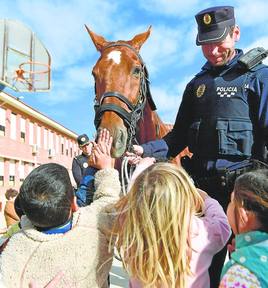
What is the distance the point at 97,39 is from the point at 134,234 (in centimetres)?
329

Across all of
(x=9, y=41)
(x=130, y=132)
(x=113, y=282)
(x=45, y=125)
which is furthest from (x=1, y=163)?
(x=130, y=132)

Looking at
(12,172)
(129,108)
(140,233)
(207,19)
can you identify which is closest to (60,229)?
(140,233)

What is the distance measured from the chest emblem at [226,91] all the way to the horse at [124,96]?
3.72 ft

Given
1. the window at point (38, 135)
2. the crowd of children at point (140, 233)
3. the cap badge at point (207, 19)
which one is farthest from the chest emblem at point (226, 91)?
the window at point (38, 135)

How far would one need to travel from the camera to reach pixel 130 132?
3.60 m

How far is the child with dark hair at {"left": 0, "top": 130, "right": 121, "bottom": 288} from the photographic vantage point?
1.81 m

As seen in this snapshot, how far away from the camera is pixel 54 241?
183 cm

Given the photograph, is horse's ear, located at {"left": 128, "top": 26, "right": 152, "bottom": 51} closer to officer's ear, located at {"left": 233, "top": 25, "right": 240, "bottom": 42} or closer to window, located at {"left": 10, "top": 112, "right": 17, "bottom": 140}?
officer's ear, located at {"left": 233, "top": 25, "right": 240, "bottom": 42}

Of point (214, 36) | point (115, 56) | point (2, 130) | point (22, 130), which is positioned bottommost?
point (214, 36)

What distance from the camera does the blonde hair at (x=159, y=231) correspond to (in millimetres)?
1682

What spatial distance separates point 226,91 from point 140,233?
1.14 meters

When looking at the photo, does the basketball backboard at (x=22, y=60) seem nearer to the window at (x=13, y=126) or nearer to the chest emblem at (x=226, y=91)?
the chest emblem at (x=226, y=91)

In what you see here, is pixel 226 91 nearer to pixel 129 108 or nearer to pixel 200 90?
pixel 200 90

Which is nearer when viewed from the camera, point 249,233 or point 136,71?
point 249,233
